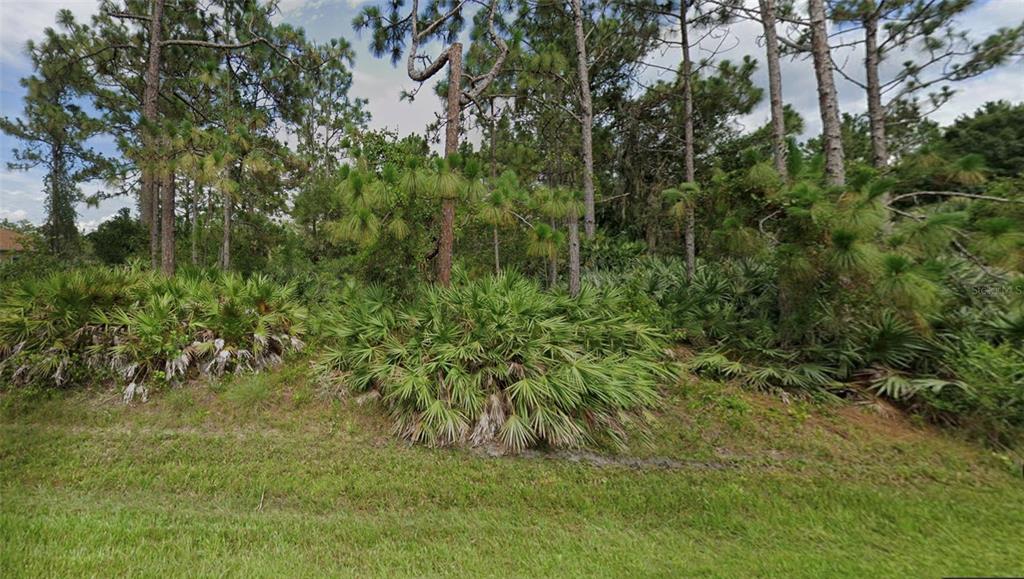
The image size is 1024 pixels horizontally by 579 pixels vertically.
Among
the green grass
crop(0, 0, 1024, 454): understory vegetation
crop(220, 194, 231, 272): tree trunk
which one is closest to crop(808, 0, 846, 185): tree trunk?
crop(0, 0, 1024, 454): understory vegetation

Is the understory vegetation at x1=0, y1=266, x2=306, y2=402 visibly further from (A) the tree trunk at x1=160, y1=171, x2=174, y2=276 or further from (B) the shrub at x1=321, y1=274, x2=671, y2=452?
(A) the tree trunk at x1=160, y1=171, x2=174, y2=276

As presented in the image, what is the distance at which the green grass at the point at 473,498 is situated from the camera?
239cm

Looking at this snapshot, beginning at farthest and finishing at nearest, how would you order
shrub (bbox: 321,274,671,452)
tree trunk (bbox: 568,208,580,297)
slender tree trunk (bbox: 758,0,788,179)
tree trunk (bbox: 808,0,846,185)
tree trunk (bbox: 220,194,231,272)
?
tree trunk (bbox: 220,194,231,272), slender tree trunk (bbox: 758,0,788,179), tree trunk (bbox: 568,208,580,297), tree trunk (bbox: 808,0,846,185), shrub (bbox: 321,274,671,452)

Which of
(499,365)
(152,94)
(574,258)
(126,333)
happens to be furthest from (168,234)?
(574,258)

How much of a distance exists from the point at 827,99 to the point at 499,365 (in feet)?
21.2

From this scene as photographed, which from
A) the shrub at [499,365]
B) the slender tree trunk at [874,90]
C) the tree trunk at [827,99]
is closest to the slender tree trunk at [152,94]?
the shrub at [499,365]

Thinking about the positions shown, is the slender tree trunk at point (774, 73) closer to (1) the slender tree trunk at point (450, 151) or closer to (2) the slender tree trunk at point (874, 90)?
(2) the slender tree trunk at point (874, 90)

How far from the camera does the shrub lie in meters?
3.93

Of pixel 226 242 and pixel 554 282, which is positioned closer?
pixel 554 282

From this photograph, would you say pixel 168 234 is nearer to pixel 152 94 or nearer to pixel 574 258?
pixel 152 94

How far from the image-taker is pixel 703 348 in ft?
19.1

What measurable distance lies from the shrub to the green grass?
319 millimetres

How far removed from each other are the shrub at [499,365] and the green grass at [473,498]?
32 cm

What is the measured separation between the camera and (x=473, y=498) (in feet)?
10.4
